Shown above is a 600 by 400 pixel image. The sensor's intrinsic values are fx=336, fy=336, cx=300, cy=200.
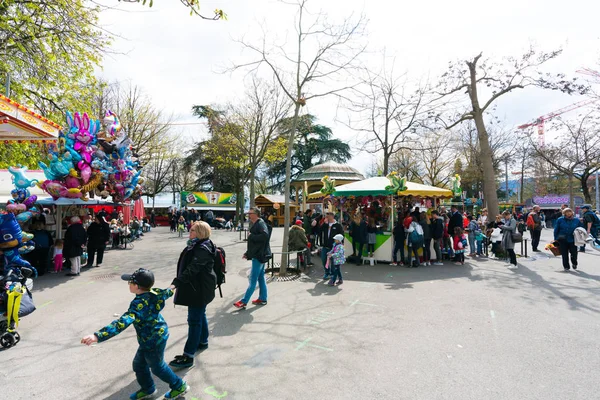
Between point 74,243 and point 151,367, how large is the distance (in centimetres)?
744

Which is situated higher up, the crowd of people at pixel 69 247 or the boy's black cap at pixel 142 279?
the boy's black cap at pixel 142 279

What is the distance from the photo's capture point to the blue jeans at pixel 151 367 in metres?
3.05

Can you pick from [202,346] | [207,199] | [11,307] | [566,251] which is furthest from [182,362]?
[207,199]

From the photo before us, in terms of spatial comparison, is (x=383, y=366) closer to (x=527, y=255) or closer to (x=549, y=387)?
(x=549, y=387)

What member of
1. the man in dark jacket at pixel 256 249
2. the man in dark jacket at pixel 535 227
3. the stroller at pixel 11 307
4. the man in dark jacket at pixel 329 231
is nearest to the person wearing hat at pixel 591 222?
the man in dark jacket at pixel 535 227

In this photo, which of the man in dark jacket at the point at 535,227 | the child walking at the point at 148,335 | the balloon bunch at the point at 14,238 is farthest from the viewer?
the man in dark jacket at the point at 535,227

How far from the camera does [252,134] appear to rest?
20969mm

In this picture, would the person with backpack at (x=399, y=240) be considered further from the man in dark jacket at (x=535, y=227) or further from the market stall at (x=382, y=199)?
the man in dark jacket at (x=535, y=227)

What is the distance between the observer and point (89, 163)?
895 cm

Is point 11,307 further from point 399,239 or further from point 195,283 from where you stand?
point 399,239

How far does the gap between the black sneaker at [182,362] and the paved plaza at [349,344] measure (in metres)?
0.10

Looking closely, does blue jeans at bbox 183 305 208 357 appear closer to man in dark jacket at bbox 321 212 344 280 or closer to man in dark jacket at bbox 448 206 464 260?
man in dark jacket at bbox 321 212 344 280

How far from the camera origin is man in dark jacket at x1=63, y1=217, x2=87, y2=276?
8.88 meters

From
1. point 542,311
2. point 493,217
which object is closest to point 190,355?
point 542,311
